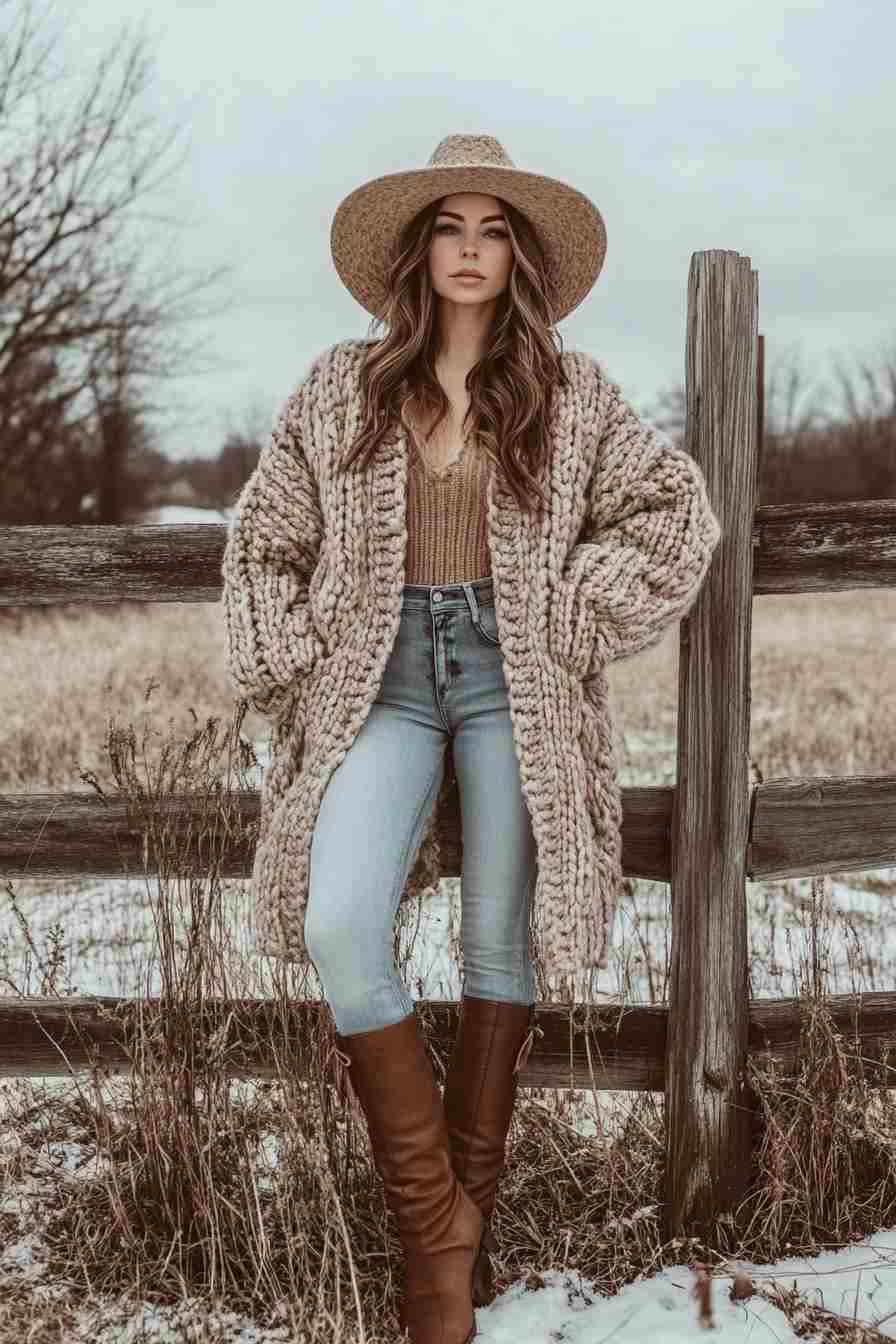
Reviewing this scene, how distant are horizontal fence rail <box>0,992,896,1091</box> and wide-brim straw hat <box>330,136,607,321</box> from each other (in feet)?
5.44

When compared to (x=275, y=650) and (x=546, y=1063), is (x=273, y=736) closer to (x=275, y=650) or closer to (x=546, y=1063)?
(x=275, y=650)

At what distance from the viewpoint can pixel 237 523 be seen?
102 inches

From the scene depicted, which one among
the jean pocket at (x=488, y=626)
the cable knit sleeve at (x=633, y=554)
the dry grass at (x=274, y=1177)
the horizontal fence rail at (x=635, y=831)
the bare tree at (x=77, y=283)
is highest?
the bare tree at (x=77, y=283)

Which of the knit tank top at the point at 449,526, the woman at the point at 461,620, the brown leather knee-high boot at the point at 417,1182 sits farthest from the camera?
the knit tank top at the point at 449,526

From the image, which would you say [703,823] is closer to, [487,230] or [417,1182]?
[417,1182]

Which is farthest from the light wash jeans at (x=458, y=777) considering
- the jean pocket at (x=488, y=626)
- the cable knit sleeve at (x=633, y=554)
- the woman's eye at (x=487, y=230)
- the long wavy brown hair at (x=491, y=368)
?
the woman's eye at (x=487, y=230)

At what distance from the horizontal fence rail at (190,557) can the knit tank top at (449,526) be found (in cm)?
51

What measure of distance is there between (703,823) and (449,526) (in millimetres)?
901

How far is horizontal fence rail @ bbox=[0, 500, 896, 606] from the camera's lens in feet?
9.00

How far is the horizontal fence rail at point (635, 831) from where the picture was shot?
2.82 meters

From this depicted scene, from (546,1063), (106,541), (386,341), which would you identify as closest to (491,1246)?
(546,1063)

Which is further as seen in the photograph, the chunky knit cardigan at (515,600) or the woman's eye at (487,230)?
the woman's eye at (487,230)

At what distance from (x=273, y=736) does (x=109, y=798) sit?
47 cm

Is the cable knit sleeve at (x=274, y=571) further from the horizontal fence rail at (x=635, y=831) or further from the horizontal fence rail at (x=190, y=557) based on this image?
the horizontal fence rail at (x=635, y=831)
